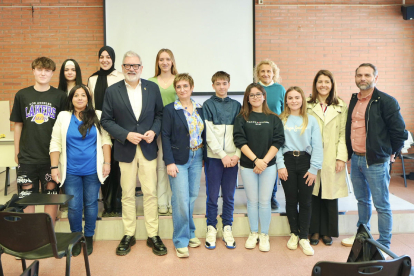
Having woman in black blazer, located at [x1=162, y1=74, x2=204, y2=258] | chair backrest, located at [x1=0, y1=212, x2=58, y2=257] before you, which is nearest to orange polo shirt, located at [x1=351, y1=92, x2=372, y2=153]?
woman in black blazer, located at [x1=162, y1=74, x2=204, y2=258]

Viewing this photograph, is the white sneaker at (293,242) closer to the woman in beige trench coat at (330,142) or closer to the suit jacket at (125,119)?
the woman in beige trench coat at (330,142)

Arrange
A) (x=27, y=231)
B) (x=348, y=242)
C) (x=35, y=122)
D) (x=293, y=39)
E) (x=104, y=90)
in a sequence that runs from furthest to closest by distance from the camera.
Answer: (x=293, y=39), (x=104, y=90), (x=348, y=242), (x=35, y=122), (x=27, y=231)

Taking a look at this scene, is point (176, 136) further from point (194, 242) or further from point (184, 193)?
point (194, 242)

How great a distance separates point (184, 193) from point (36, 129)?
142 centimetres

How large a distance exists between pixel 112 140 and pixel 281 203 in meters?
2.03

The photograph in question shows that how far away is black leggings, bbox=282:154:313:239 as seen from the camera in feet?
8.70

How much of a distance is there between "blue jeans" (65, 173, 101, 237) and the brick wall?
3223 mm

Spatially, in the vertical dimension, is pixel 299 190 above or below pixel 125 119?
below

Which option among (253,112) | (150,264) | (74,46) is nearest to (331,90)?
(253,112)

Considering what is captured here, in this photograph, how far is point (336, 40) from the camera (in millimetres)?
5348

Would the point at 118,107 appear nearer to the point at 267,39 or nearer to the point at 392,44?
the point at 267,39

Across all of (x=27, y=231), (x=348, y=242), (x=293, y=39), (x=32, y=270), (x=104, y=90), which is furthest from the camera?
(x=293, y=39)

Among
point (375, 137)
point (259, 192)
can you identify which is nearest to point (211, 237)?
point (259, 192)

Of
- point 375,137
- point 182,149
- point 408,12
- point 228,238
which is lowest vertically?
point 228,238
